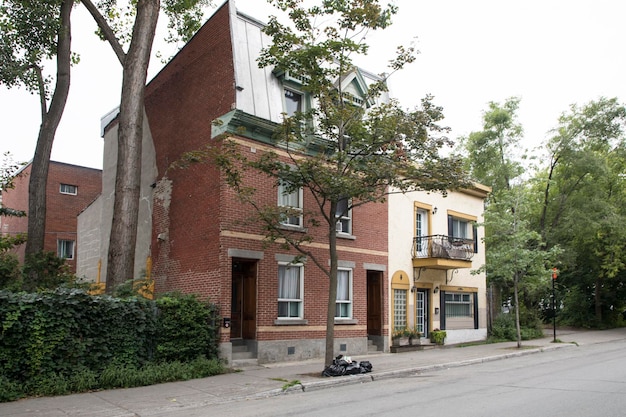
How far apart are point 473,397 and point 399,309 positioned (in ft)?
36.1

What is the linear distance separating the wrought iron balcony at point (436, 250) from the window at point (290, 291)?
629 cm

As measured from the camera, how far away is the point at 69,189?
119 feet

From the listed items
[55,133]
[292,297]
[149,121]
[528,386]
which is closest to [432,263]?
[292,297]

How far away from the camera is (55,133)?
1850 centimetres

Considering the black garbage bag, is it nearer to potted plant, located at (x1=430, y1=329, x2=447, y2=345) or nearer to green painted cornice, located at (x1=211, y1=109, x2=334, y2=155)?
green painted cornice, located at (x1=211, y1=109, x2=334, y2=155)

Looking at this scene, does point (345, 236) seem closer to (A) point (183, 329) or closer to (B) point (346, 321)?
(B) point (346, 321)

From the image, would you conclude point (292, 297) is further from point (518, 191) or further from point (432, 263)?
point (518, 191)

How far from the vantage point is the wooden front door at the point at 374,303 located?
2052 centimetres

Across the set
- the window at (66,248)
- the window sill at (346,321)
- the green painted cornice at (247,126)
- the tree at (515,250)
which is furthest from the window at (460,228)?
the window at (66,248)

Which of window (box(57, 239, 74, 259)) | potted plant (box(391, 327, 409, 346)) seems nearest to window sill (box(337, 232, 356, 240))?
potted plant (box(391, 327, 409, 346))

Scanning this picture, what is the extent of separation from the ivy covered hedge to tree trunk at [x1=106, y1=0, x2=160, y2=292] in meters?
2.00

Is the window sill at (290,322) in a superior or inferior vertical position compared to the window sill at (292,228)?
inferior

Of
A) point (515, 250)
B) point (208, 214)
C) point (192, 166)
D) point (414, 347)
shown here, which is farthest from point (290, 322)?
point (515, 250)

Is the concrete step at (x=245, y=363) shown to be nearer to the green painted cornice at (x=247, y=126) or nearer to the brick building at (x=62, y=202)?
the green painted cornice at (x=247, y=126)
